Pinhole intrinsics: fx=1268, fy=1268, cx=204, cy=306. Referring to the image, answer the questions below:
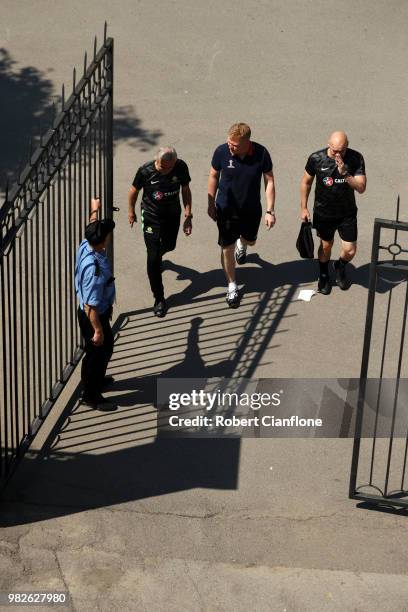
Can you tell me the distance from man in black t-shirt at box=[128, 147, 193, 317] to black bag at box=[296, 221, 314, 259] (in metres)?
1.06

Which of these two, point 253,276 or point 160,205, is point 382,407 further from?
point 160,205

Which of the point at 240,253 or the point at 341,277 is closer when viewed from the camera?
the point at 341,277

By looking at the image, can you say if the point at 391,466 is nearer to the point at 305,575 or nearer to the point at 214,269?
the point at 305,575

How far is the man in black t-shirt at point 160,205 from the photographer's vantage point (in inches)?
415

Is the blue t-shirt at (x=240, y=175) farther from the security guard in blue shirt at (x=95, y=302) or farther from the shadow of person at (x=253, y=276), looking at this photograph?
the security guard in blue shirt at (x=95, y=302)

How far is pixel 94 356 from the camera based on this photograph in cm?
944

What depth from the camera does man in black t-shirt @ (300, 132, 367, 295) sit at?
35.2 feet

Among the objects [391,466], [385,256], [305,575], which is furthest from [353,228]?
[305,575]

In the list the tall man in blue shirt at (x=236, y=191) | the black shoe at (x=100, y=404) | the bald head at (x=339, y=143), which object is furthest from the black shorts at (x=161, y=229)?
the black shoe at (x=100, y=404)

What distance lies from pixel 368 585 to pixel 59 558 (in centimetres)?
200

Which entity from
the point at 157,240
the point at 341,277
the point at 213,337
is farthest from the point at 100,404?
the point at 341,277

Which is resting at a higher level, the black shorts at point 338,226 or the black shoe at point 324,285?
the black shorts at point 338,226

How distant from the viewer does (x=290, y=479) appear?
9.06 m

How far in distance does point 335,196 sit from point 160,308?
1.80 metres
